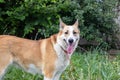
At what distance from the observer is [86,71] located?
8.35m

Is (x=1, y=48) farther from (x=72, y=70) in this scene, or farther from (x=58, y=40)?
(x=72, y=70)

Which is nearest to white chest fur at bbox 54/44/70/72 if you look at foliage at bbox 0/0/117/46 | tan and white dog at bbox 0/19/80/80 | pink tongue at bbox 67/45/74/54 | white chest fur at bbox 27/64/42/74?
tan and white dog at bbox 0/19/80/80

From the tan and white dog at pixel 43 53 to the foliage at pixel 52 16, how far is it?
8.49 ft

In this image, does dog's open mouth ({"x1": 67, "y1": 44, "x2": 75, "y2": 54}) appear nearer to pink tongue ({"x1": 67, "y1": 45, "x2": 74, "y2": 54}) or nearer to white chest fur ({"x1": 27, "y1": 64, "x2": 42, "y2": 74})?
pink tongue ({"x1": 67, "y1": 45, "x2": 74, "y2": 54})

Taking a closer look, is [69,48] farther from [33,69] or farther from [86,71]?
[86,71]

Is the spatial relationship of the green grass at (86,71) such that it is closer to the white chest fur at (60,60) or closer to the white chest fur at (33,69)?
the white chest fur at (60,60)

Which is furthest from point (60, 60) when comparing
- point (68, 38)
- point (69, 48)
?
point (68, 38)

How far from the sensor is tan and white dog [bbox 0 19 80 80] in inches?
289

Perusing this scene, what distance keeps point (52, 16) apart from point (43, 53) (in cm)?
305

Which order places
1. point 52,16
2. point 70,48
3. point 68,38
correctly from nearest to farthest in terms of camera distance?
1. point 68,38
2. point 70,48
3. point 52,16

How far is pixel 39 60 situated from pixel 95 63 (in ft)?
5.36

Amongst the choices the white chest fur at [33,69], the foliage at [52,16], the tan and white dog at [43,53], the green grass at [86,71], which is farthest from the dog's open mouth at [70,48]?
the foliage at [52,16]

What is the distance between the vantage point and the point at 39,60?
294 inches

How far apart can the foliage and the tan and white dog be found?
2589 millimetres
